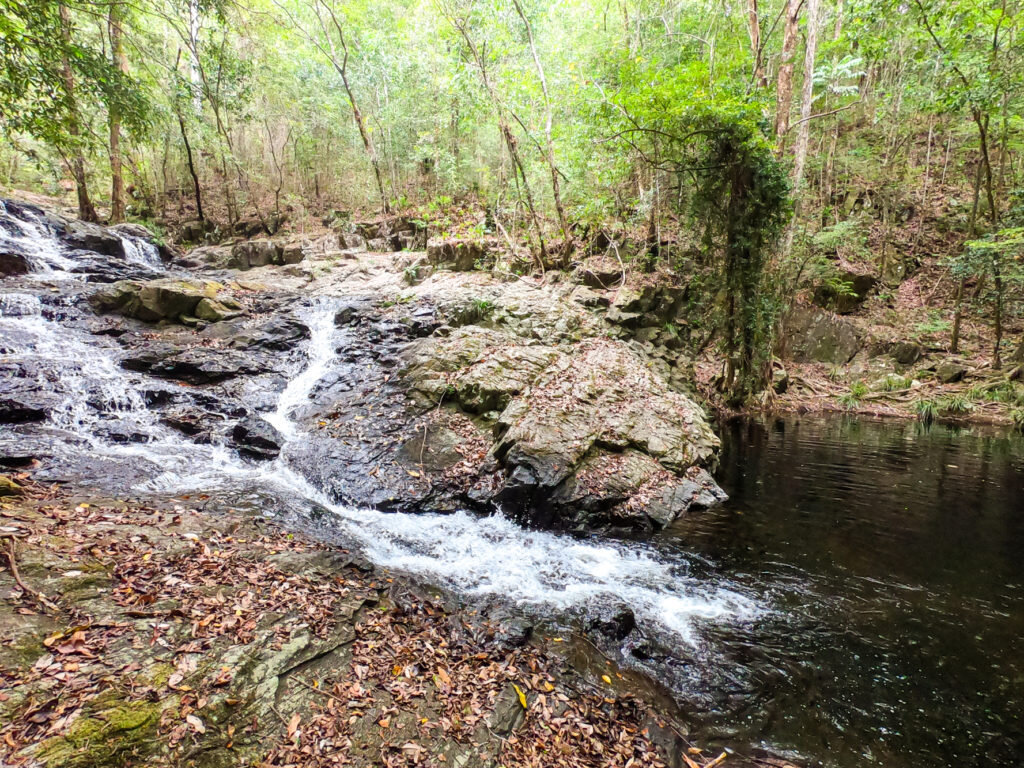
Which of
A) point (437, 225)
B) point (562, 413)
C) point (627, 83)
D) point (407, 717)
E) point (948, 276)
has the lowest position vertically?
point (407, 717)

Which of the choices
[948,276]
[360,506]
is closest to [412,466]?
[360,506]

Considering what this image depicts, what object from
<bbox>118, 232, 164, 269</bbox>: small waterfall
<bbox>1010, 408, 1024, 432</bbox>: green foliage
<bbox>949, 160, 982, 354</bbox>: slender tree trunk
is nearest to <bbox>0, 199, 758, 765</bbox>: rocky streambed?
<bbox>118, 232, 164, 269</bbox>: small waterfall

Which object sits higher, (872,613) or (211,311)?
(211,311)

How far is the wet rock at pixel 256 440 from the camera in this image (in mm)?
7734

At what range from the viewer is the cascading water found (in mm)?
5266

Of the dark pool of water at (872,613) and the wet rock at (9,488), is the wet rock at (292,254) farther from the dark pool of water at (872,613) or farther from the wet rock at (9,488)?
the dark pool of water at (872,613)

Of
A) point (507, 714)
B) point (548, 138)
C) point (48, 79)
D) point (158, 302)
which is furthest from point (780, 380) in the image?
point (158, 302)

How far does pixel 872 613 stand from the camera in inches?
200

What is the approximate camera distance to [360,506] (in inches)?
278

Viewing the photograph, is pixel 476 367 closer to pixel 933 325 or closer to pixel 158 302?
pixel 158 302

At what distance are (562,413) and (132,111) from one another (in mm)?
8199

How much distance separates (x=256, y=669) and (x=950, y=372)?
71.4ft

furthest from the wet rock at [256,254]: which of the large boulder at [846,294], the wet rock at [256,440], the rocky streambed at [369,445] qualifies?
the large boulder at [846,294]

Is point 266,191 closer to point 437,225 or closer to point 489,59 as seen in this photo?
point 437,225
